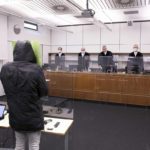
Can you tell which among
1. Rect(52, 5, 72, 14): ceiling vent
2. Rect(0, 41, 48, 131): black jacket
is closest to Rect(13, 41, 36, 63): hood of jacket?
Rect(0, 41, 48, 131): black jacket

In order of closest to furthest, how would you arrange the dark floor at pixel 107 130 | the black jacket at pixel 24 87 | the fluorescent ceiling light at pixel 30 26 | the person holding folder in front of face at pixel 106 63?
the black jacket at pixel 24 87 → the dark floor at pixel 107 130 → the person holding folder in front of face at pixel 106 63 → the fluorescent ceiling light at pixel 30 26

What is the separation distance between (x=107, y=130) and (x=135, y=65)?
258 cm

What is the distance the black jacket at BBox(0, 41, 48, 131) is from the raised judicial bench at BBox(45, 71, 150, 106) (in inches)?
110

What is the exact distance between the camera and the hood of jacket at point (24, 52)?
4.80 feet

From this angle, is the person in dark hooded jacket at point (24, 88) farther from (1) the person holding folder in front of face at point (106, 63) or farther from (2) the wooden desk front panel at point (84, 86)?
(1) the person holding folder in front of face at point (106, 63)

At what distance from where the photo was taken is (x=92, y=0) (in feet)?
14.5

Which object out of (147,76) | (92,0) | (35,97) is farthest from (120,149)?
(92,0)

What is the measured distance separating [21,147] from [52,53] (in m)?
6.90

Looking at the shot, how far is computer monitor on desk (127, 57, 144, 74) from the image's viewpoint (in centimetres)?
509

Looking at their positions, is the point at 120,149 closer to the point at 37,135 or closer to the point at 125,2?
the point at 37,135

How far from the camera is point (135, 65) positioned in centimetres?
525

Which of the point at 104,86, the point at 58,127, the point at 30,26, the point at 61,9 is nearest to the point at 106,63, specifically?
the point at 104,86

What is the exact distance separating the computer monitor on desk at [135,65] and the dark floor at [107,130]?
1082 mm

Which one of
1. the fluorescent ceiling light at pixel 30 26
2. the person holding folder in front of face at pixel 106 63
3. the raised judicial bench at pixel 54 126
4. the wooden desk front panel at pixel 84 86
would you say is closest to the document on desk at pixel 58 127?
the raised judicial bench at pixel 54 126
